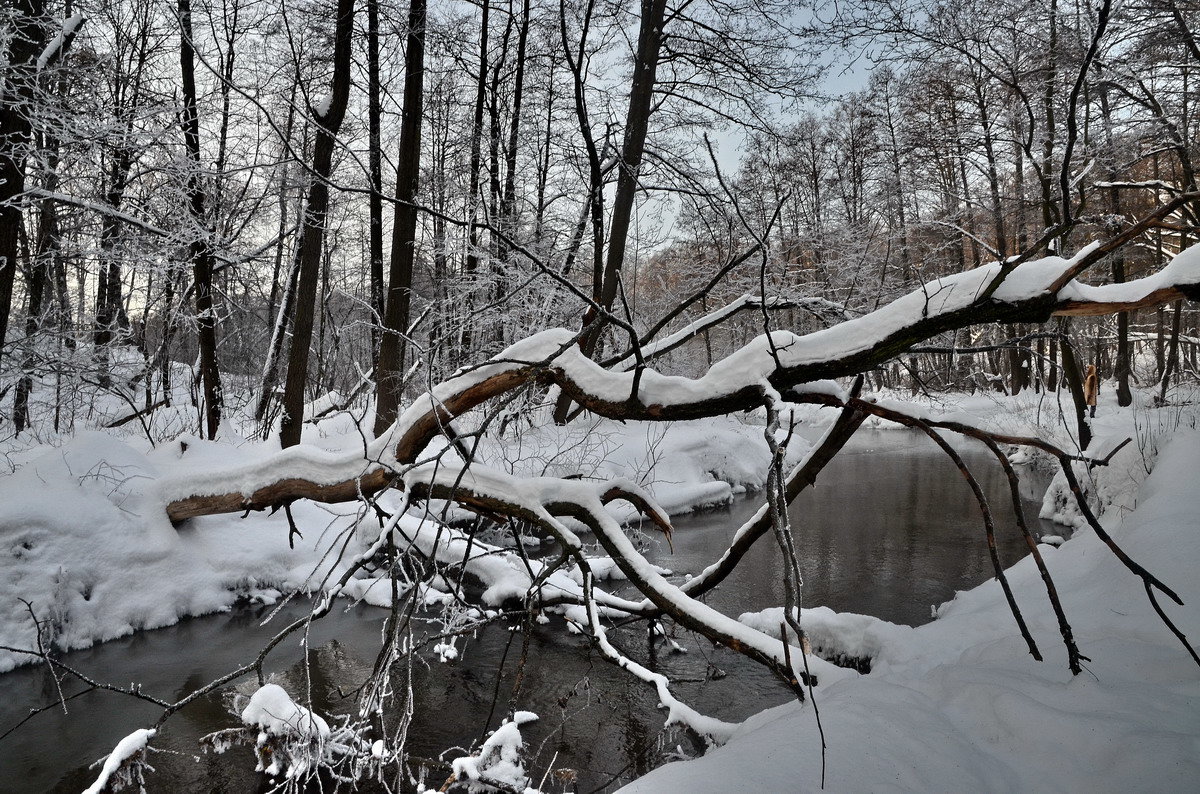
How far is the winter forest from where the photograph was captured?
274 cm

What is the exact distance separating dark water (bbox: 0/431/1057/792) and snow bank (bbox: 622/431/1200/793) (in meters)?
1.10

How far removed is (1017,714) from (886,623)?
6.03 ft


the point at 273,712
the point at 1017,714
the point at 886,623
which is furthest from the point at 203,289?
the point at 1017,714

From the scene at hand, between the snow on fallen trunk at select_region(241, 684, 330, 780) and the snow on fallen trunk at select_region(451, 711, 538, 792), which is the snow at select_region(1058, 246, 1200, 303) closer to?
the snow on fallen trunk at select_region(451, 711, 538, 792)

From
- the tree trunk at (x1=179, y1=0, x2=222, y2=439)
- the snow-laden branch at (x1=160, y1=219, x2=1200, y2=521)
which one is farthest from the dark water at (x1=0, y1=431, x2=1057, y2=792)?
the tree trunk at (x1=179, y1=0, x2=222, y2=439)

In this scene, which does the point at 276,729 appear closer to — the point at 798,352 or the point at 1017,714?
the point at 798,352

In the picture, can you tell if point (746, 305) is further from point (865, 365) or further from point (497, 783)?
point (497, 783)

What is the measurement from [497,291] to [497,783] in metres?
8.85

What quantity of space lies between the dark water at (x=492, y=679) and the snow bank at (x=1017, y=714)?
1.10 m

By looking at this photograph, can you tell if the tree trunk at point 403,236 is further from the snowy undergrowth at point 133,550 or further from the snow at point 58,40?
the snow at point 58,40

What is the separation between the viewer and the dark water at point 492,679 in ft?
12.7

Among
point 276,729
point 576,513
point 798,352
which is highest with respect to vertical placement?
point 798,352

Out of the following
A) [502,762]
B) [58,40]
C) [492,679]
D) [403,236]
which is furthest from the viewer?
[403,236]

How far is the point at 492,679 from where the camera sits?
16.5ft
